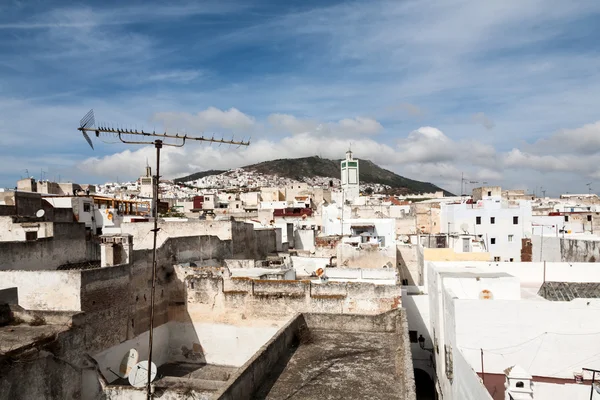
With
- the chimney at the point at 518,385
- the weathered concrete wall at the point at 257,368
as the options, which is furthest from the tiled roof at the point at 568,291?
the weathered concrete wall at the point at 257,368

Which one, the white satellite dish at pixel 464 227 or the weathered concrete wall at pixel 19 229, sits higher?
the weathered concrete wall at pixel 19 229

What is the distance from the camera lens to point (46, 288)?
1388cm

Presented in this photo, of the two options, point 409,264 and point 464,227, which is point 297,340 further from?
point 464,227

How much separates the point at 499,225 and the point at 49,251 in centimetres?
3009

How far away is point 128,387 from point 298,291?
20.9 ft

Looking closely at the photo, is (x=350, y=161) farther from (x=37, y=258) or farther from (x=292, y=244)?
(x=37, y=258)

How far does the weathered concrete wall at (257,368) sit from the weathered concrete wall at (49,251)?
34.3 ft

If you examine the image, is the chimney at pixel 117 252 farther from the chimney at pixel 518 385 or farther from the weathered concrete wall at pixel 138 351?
the chimney at pixel 518 385

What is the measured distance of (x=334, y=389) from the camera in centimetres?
965

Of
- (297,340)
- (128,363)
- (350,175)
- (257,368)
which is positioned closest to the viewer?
(257,368)

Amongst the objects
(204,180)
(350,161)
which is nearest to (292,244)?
(350,161)

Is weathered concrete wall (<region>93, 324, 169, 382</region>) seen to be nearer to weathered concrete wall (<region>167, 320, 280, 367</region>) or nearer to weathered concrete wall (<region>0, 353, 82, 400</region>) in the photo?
weathered concrete wall (<region>167, 320, 280, 367</region>)

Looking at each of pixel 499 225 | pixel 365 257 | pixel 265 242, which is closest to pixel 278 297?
pixel 365 257

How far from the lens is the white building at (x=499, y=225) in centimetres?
3441
